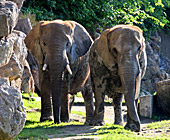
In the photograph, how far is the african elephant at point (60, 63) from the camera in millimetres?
11289

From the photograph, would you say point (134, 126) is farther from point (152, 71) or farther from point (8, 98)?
point (152, 71)

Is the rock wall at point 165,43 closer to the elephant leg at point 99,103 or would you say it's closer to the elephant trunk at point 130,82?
the elephant leg at point 99,103

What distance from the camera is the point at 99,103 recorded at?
11.3 meters

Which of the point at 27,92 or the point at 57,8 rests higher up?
the point at 57,8

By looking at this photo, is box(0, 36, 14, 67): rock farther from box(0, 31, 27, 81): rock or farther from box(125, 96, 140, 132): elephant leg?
box(125, 96, 140, 132): elephant leg

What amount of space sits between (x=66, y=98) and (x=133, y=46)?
2.82m

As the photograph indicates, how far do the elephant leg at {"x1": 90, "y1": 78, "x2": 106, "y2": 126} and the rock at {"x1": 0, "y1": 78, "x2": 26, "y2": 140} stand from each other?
16.8 feet

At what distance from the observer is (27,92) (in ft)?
56.1

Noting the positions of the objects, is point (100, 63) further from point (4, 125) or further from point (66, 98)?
point (4, 125)

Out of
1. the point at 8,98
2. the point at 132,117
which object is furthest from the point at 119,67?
the point at 8,98

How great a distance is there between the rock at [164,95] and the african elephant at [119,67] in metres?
4.37

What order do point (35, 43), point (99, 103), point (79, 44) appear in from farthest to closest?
point (79, 44) → point (35, 43) → point (99, 103)

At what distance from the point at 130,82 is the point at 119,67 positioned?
0.52 metres

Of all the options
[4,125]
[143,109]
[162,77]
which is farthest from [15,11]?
[162,77]
